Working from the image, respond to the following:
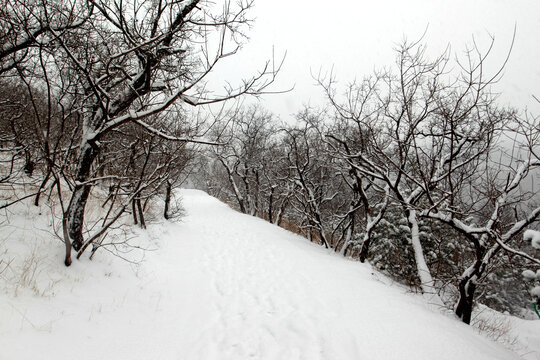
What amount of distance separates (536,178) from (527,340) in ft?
17.4

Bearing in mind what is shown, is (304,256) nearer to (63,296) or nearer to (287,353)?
(287,353)

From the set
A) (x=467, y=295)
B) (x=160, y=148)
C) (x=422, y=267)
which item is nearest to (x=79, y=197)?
(x=160, y=148)

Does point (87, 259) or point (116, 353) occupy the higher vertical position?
point (87, 259)

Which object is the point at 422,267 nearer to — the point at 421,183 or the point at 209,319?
the point at 421,183

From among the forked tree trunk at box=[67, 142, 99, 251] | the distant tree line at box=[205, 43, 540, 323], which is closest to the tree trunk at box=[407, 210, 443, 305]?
the distant tree line at box=[205, 43, 540, 323]

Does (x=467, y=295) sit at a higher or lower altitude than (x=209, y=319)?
higher

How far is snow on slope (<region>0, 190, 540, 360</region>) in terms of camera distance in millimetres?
2326

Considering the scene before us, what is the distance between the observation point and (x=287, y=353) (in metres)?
2.80

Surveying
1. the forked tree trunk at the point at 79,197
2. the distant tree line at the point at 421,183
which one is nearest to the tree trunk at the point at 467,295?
the distant tree line at the point at 421,183

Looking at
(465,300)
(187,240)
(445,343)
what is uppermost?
(465,300)

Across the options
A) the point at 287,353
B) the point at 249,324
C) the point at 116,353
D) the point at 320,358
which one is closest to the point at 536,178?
the point at 320,358

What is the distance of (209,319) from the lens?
3.50 m

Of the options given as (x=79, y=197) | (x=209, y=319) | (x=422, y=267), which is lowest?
(x=209, y=319)

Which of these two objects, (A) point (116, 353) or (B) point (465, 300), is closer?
(A) point (116, 353)
